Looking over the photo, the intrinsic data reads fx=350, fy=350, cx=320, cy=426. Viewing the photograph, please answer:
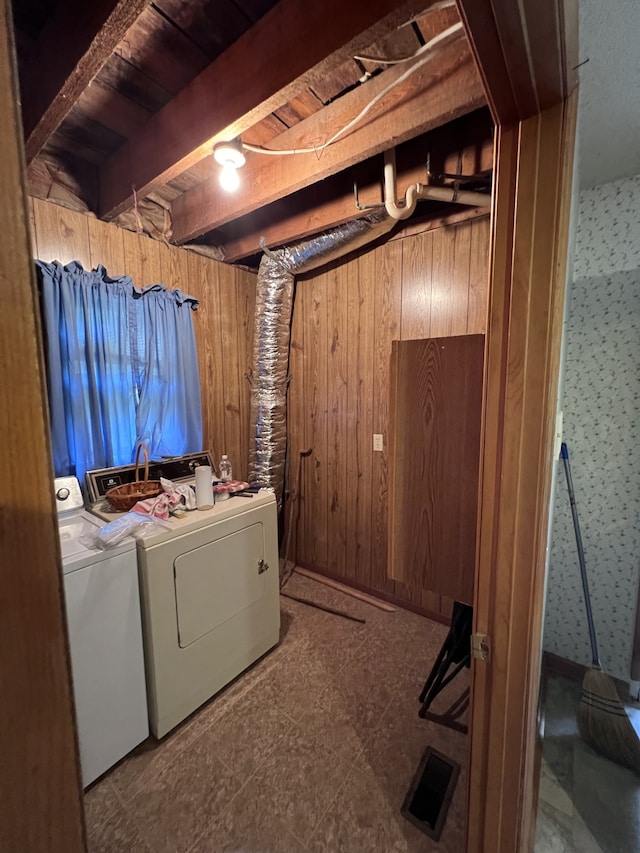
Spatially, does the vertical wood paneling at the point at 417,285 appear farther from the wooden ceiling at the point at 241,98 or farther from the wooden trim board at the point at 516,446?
the wooden trim board at the point at 516,446

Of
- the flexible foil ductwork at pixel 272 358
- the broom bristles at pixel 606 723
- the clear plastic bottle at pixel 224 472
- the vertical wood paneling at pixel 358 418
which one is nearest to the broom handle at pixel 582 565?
the broom bristles at pixel 606 723

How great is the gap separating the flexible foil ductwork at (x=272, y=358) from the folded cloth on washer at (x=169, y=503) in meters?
0.81

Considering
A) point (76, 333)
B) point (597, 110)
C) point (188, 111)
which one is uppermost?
point (188, 111)

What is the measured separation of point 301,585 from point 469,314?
Answer: 2.24 m

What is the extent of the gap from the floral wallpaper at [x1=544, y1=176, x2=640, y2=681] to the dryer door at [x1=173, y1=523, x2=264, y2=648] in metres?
1.64

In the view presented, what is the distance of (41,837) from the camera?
0.88 ft

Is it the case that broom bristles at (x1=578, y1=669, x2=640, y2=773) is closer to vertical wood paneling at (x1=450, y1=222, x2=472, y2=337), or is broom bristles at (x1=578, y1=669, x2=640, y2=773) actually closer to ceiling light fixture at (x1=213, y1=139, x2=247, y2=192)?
vertical wood paneling at (x1=450, y1=222, x2=472, y2=337)

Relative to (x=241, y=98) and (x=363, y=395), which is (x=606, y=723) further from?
(x=241, y=98)

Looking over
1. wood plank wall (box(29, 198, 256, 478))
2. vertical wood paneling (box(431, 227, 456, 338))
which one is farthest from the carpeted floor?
vertical wood paneling (box(431, 227, 456, 338))

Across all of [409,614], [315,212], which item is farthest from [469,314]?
[409,614]

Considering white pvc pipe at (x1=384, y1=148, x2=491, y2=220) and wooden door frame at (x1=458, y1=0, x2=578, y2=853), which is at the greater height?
white pvc pipe at (x1=384, y1=148, x2=491, y2=220)

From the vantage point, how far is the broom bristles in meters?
1.45

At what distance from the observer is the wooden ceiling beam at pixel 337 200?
5.51ft

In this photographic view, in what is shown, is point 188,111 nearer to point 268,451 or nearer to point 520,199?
point 520,199
